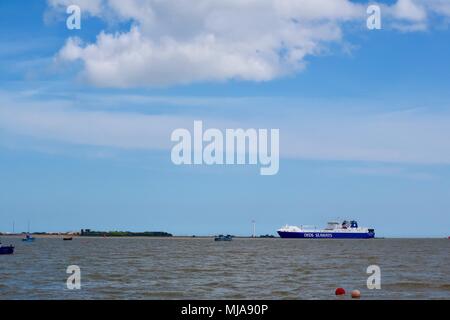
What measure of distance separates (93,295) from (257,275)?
64.5ft

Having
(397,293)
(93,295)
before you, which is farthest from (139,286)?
(397,293)

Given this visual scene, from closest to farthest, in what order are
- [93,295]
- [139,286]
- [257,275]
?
[93,295] → [139,286] → [257,275]
